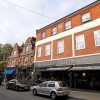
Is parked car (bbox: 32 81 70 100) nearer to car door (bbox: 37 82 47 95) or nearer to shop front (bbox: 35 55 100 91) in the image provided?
car door (bbox: 37 82 47 95)

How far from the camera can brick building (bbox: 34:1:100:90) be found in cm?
2257

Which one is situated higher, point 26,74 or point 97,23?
point 97,23

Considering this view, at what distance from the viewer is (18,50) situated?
4500 cm

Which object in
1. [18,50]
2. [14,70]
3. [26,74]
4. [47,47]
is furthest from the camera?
Answer: [18,50]

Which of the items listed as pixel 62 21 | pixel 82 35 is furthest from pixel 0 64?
pixel 82 35

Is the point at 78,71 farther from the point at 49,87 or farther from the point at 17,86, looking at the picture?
the point at 17,86

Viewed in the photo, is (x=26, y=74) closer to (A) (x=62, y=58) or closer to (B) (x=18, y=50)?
(B) (x=18, y=50)

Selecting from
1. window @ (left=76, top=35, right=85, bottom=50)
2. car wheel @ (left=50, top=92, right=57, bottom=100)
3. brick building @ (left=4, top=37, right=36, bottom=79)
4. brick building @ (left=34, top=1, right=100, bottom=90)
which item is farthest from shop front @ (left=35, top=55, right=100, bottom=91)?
brick building @ (left=4, top=37, right=36, bottom=79)

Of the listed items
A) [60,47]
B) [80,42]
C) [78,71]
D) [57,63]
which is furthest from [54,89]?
[60,47]

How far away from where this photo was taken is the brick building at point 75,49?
74.0 feet

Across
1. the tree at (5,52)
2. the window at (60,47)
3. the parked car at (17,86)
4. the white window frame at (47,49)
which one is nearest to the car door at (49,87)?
the parked car at (17,86)

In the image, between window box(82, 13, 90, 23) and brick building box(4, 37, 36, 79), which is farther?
brick building box(4, 37, 36, 79)

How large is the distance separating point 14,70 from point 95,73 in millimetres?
23190

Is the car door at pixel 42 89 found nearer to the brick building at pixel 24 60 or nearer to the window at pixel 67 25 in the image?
the window at pixel 67 25
